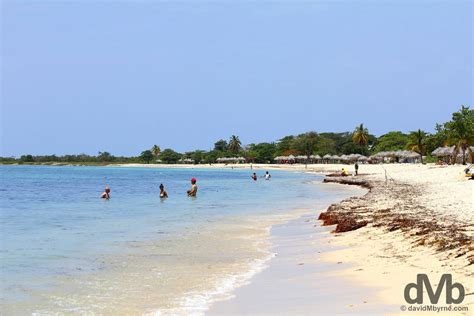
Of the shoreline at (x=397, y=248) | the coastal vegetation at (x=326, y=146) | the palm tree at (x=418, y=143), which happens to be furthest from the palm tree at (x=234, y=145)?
the shoreline at (x=397, y=248)

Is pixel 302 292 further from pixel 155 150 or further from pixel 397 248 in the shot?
pixel 155 150

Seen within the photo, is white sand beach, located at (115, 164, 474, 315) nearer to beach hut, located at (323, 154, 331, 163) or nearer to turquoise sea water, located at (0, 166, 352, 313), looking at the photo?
turquoise sea water, located at (0, 166, 352, 313)

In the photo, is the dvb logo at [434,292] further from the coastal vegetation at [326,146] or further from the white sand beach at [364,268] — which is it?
the coastal vegetation at [326,146]

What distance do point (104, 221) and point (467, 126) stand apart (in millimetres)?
45869

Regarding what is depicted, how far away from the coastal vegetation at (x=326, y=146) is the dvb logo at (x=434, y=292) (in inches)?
2085

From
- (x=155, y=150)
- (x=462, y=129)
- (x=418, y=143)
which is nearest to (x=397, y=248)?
(x=462, y=129)

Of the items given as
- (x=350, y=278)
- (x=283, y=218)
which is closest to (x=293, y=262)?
(x=350, y=278)

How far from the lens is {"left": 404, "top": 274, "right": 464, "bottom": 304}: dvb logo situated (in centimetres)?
624

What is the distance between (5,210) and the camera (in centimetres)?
2647

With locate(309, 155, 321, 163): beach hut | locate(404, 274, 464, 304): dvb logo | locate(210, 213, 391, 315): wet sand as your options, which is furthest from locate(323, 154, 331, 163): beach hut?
locate(404, 274, 464, 304): dvb logo

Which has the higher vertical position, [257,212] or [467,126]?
[467,126]

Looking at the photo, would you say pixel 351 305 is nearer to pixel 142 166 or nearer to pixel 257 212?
pixel 257 212

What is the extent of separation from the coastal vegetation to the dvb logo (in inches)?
2085

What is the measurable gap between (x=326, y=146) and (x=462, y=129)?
3039 inches
